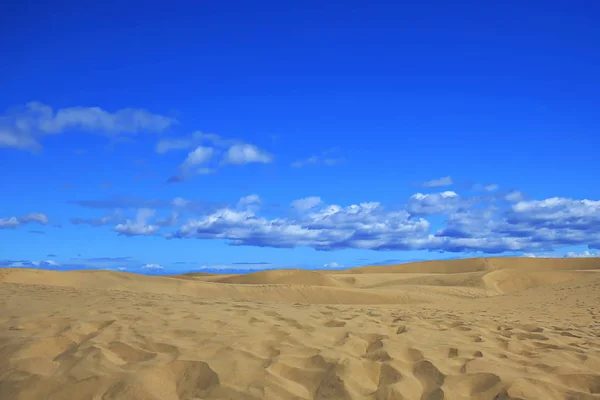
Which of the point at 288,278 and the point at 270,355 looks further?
the point at 288,278

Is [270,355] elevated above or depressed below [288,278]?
below

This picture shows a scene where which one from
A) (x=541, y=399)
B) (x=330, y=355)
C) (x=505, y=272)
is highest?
(x=505, y=272)

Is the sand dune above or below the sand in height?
above

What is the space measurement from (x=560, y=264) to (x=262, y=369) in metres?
43.1

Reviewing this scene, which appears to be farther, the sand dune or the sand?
the sand dune

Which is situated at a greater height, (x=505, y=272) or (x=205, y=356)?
(x=505, y=272)

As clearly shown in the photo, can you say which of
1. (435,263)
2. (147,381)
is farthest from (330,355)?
(435,263)

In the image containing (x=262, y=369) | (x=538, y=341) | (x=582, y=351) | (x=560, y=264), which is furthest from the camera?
(x=560, y=264)

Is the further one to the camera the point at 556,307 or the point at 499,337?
the point at 556,307

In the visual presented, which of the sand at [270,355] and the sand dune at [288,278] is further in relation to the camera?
the sand dune at [288,278]

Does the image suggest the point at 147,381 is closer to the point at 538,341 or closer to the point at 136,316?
the point at 136,316

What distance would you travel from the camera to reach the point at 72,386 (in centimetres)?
397

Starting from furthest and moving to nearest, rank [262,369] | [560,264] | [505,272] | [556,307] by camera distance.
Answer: [560,264]
[505,272]
[556,307]
[262,369]

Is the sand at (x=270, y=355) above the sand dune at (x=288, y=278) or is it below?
below
